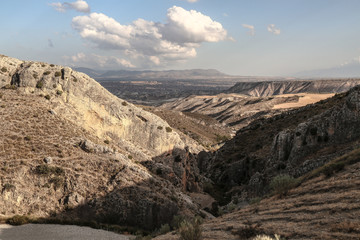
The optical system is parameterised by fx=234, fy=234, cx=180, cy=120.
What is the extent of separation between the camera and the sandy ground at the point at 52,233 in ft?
72.2

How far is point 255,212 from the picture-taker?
2056 cm

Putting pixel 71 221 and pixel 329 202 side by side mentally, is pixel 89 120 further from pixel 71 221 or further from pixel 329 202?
pixel 329 202

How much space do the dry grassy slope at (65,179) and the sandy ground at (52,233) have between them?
2346 millimetres

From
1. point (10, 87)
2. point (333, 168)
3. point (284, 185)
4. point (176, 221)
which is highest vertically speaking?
point (10, 87)

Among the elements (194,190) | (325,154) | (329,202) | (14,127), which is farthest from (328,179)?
(14,127)

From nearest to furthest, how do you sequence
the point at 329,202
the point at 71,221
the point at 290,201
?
the point at 329,202 → the point at 290,201 → the point at 71,221

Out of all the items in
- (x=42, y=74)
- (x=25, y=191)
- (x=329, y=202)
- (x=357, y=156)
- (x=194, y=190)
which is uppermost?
(x=42, y=74)

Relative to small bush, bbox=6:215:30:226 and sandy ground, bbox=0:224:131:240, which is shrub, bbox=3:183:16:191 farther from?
sandy ground, bbox=0:224:131:240

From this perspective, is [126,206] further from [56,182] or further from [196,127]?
[196,127]

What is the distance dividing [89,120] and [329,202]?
3650 centimetres

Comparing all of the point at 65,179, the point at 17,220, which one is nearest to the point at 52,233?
the point at 17,220

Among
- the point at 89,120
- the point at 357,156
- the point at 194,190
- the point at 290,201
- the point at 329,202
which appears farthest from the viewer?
the point at 194,190

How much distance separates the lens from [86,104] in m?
41.9

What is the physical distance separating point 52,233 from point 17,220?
3.90 meters
